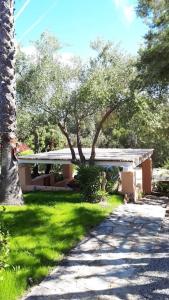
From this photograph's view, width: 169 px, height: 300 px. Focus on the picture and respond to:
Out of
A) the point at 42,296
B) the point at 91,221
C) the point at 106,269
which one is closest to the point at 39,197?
→ the point at 91,221

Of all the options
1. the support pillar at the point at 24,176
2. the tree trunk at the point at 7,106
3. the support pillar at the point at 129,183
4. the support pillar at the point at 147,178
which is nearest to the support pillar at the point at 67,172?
the support pillar at the point at 24,176

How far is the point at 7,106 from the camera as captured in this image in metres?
16.3

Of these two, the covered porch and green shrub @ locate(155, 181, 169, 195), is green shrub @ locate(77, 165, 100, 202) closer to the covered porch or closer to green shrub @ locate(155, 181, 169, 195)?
the covered porch

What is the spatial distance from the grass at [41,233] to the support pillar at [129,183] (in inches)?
80.6

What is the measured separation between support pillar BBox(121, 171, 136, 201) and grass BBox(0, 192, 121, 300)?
2.05m

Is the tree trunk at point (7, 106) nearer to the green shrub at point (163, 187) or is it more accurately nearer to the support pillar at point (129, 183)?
the support pillar at point (129, 183)

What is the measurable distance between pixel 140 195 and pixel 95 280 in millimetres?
15609

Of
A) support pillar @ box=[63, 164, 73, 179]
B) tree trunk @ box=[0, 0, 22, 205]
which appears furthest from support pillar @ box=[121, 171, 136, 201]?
support pillar @ box=[63, 164, 73, 179]

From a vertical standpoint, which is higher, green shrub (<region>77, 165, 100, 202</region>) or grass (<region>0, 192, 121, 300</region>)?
green shrub (<region>77, 165, 100, 202</region>)

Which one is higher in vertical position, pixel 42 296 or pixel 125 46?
pixel 125 46

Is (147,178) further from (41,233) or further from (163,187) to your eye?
A: (41,233)

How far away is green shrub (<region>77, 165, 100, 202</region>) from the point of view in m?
19.0

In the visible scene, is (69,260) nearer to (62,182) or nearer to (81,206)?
(81,206)

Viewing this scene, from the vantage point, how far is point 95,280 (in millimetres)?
8969
